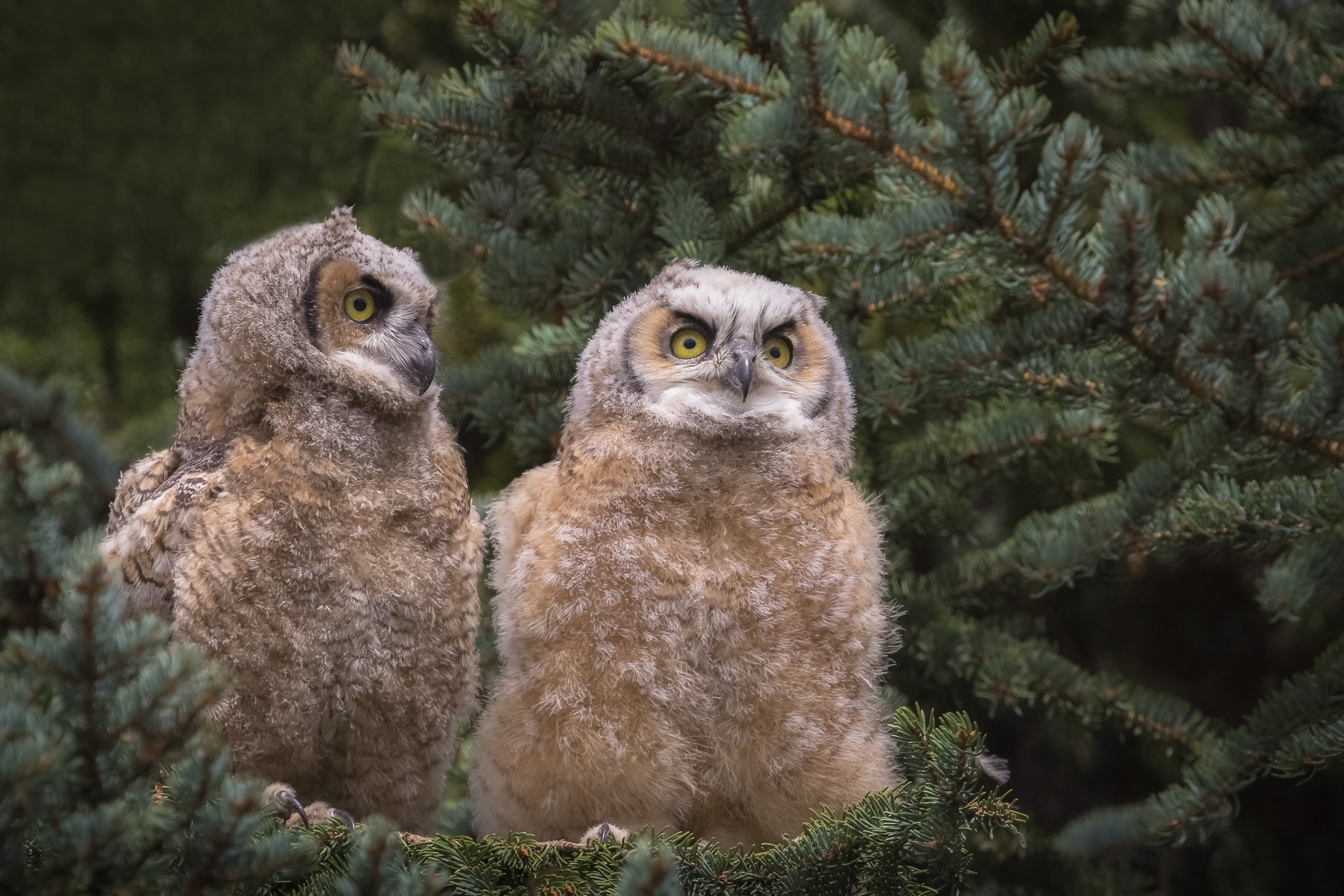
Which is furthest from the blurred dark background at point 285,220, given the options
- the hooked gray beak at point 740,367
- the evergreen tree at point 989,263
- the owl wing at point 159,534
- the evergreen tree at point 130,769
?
the evergreen tree at point 130,769

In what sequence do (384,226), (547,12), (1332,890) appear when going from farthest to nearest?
(1332,890)
(384,226)
(547,12)

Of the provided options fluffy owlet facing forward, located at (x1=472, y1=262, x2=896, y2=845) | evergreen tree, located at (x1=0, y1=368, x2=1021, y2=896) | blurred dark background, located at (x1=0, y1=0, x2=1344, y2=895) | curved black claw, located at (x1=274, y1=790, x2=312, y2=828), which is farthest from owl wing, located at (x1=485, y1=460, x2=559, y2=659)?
blurred dark background, located at (x1=0, y1=0, x2=1344, y2=895)

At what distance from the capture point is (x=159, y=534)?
149 centimetres

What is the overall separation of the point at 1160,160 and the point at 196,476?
2015 millimetres

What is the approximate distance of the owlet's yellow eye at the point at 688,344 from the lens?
1.49 m

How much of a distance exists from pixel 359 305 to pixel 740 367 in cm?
55

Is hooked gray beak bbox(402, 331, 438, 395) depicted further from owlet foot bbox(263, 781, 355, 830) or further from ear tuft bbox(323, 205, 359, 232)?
owlet foot bbox(263, 781, 355, 830)

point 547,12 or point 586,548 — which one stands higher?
point 547,12

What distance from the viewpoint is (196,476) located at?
1.51 metres

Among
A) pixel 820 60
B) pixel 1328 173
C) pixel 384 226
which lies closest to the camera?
pixel 820 60

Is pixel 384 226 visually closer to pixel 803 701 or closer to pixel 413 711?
pixel 413 711

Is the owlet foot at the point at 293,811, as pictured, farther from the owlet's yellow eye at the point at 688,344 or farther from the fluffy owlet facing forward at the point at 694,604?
the owlet's yellow eye at the point at 688,344

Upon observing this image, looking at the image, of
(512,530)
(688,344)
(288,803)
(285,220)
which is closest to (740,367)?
(688,344)

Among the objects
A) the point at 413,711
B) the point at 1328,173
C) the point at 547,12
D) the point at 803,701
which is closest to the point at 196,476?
the point at 413,711
